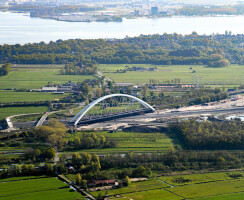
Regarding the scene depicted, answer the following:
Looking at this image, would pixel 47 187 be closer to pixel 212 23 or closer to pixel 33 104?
pixel 33 104

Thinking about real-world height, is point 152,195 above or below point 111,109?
below

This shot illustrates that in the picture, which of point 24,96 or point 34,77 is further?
point 34,77

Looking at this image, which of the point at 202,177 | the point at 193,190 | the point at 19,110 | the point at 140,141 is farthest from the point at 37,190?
the point at 19,110

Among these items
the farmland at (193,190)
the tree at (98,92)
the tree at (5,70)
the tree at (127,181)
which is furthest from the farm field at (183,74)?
the tree at (127,181)

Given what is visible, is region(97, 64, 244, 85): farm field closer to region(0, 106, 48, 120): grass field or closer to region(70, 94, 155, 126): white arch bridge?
region(70, 94, 155, 126): white arch bridge

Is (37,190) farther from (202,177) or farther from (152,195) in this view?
(202,177)

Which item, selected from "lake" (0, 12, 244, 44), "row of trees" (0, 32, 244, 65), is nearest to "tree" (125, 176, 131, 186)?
"row of trees" (0, 32, 244, 65)

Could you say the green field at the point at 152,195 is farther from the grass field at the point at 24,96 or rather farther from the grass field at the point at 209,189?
the grass field at the point at 24,96

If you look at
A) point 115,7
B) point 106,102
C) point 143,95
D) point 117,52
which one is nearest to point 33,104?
point 106,102
